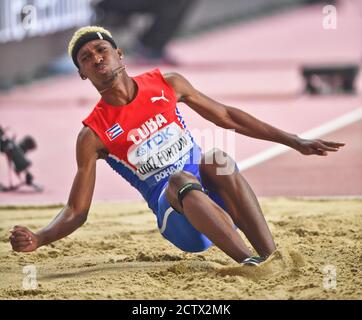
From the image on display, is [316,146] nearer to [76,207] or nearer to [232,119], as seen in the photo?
[232,119]

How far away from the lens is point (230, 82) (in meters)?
11.9

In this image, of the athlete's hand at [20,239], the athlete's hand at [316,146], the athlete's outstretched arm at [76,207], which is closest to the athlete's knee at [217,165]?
the athlete's hand at [316,146]

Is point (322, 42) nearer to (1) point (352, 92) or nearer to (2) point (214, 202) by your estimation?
(1) point (352, 92)

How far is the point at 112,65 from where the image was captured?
184 inches

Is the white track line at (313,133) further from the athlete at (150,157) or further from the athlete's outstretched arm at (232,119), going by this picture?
the athlete at (150,157)

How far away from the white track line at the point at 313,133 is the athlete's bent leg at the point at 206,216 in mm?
2831

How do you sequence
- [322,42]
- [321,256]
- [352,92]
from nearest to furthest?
[321,256] < [352,92] < [322,42]

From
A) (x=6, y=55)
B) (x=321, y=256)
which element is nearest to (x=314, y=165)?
(x=321, y=256)

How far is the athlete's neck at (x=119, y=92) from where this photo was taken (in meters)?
4.69

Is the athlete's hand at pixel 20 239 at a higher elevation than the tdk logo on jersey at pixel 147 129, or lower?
lower

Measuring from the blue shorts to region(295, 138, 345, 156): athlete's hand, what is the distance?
0.48 metres

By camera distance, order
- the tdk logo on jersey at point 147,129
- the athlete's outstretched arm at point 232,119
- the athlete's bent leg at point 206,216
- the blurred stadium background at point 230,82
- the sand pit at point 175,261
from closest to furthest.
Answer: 1. the athlete's bent leg at point 206,216
2. the sand pit at point 175,261
3. the tdk logo on jersey at point 147,129
4. the athlete's outstretched arm at point 232,119
5. the blurred stadium background at point 230,82

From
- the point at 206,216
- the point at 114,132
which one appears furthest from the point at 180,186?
the point at 114,132

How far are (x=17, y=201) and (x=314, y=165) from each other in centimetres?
220
